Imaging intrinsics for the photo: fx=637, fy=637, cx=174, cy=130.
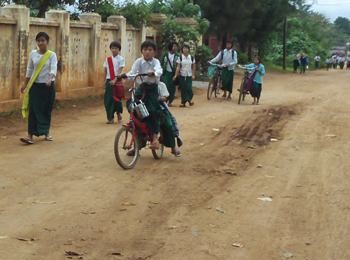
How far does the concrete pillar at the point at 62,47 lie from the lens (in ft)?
50.9

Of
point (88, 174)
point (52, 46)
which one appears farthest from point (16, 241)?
point (52, 46)

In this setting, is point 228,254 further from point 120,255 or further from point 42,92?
point 42,92

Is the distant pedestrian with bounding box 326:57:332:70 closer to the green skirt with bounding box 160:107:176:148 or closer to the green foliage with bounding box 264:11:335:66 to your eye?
the green foliage with bounding box 264:11:335:66

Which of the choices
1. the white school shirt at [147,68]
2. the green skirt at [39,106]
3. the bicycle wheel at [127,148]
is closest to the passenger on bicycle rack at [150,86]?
the white school shirt at [147,68]

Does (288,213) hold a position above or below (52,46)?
below

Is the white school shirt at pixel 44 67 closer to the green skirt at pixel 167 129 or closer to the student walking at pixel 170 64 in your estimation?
the green skirt at pixel 167 129

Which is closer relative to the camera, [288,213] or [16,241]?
[16,241]

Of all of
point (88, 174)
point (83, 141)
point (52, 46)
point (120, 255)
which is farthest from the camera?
point (52, 46)

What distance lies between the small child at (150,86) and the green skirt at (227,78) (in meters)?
9.97

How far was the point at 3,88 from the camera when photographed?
1335 centimetres

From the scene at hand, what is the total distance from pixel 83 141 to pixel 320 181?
4.28m

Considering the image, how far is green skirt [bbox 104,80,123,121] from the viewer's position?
12742 mm

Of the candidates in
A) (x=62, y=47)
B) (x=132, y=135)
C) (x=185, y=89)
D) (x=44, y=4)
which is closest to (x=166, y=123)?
(x=132, y=135)

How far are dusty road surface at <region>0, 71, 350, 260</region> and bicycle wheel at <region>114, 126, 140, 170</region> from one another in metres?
0.17
